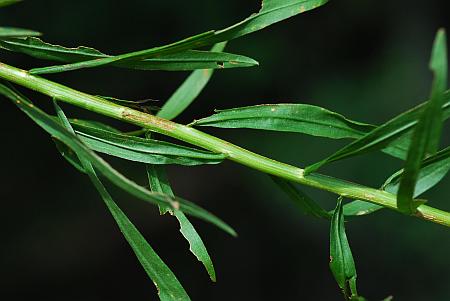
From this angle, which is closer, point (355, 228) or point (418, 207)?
point (418, 207)

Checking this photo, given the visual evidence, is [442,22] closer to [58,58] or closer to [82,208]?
[82,208]

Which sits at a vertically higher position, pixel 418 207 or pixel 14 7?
→ pixel 14 7

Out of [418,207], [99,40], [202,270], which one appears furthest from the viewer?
[202,270]

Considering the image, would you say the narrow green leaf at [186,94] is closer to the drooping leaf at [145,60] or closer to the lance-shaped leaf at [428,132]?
the drooping leaf at [145,60]

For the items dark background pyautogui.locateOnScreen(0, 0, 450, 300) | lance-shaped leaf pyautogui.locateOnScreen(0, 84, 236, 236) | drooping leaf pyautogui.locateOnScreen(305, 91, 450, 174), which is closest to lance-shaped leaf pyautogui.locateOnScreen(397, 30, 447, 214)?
drooping leaf pyautogui.locateOnScreen(305, 91, 450, 174)

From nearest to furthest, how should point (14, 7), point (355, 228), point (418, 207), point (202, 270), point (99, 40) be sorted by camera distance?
1. point (418, 207)
2. point (14, 7)
3. point (99, 40)
4. point (355, 228)
5. point (202, 270)

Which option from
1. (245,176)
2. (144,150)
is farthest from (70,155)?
(245,176)

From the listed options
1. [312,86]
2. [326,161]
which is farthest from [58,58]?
[312,86]

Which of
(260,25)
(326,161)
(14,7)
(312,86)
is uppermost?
(14,7)
